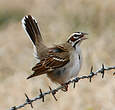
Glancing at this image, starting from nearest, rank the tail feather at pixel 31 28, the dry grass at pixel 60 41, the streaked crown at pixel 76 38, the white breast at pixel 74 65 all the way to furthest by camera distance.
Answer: the white breast at pixel 74 65, the streaked crown at pixel 76 38, the tail feather at pixel 31 28, the dry grass at pixel 60 41

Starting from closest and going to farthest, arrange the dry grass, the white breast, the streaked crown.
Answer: the white breast, the streaked crown, the dry grass

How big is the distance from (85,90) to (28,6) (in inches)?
229

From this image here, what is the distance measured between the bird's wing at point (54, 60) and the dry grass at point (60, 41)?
222cm

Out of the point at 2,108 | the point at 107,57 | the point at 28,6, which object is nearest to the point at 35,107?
the point at 2,108

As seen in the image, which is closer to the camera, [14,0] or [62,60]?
[62,60]

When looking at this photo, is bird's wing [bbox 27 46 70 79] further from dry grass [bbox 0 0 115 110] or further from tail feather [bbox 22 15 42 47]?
dry grass [bbox 0 0 115 110]

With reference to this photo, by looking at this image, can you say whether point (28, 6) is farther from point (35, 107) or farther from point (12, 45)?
point (35, 107)

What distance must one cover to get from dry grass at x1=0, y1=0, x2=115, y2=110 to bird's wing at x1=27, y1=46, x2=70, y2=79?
87.3 inches

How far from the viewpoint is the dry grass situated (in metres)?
10.8

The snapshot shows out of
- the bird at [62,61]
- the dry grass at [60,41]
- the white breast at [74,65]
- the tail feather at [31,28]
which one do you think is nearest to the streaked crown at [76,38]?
the bird at [62,61]

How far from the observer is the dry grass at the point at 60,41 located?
10.8m

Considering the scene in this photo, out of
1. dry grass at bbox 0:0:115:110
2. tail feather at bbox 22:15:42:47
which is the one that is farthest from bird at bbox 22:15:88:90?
dry grass at bbox 0:0:115:110

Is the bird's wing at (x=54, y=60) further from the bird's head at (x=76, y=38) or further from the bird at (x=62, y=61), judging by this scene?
the bird's head at (x=76, y=38)

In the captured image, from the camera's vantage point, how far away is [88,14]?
45.4ft
